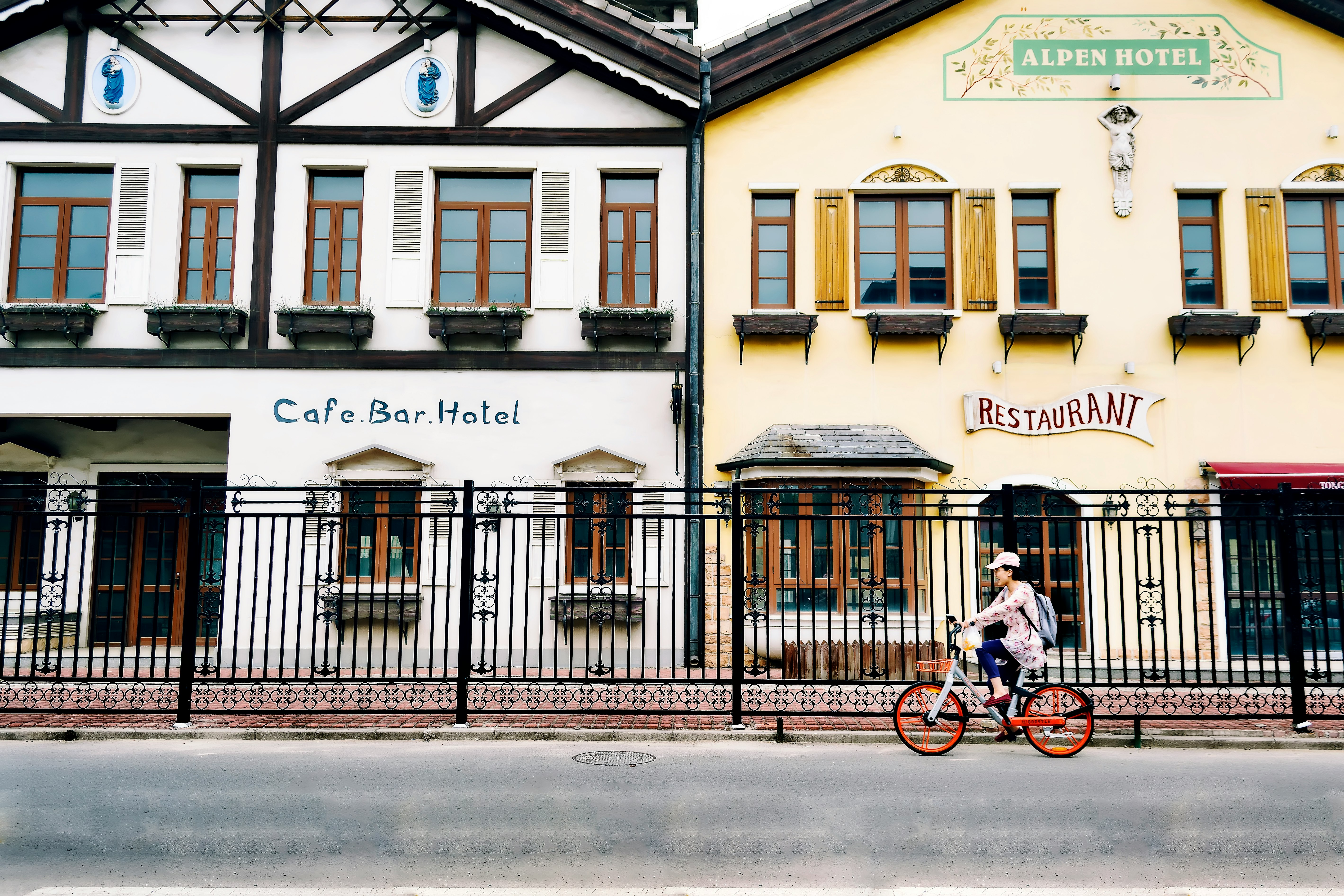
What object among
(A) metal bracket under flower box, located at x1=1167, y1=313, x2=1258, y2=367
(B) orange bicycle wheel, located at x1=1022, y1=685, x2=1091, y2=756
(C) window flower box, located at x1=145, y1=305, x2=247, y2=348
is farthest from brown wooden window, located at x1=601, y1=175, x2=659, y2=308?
(B) orange bicycle wheel, located at x1=1022, y1=685, x2=1091, y2=756

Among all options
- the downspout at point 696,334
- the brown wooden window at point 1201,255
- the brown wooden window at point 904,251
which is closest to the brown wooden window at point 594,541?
the downspout at point 696,334

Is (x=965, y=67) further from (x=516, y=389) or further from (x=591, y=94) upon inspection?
(x=516, y=389)

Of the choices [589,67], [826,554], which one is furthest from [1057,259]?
[589,67]

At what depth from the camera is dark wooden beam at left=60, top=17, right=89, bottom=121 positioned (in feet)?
46.6

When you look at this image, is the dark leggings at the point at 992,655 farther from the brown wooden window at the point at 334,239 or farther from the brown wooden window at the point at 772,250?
the brown wooden window at the point at 334,239

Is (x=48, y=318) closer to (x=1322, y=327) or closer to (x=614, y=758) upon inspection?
(x=614, y=758)

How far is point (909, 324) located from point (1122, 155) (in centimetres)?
400

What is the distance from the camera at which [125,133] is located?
46.4 feet

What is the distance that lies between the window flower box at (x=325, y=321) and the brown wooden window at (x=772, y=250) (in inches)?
223

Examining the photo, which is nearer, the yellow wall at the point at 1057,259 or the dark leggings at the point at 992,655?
the dark leggings at the point at 992,655

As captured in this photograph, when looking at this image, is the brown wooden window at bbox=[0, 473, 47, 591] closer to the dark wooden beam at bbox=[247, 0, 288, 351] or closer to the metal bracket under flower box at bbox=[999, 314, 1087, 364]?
the dark wooden beam at bbox=[247, 0, 288, 351]

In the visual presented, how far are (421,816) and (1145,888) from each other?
441 centimetres

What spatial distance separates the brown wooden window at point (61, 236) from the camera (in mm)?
14195

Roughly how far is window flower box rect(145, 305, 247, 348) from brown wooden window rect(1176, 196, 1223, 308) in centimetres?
1366
